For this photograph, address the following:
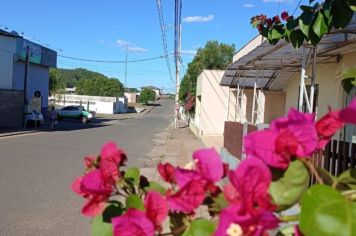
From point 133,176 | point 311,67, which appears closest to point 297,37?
point 133,176

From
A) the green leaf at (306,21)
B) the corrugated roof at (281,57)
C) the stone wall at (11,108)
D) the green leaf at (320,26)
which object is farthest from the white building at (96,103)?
the green leaf at (320,26)

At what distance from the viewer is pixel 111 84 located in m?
127

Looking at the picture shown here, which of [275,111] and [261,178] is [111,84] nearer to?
[275,111]

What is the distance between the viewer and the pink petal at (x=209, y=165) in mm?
1112

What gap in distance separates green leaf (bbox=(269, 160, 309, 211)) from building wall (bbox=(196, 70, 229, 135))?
33.1 metres

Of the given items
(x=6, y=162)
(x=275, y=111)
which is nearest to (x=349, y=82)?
(x=6, y=162)

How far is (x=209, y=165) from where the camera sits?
1.12 metres

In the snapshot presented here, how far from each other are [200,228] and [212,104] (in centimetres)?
3334

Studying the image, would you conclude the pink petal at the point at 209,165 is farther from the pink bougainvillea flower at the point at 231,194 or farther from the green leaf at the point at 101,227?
the green leaf at the point at 101,227

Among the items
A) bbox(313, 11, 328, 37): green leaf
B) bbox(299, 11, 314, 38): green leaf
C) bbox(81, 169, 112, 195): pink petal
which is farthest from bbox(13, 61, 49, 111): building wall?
bbox(81, 169, 112, 195): pink petal

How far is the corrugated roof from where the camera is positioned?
9.24 m

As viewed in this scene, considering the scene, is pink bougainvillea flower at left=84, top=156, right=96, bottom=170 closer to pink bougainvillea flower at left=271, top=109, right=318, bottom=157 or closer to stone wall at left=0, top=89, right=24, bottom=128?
pink bougainvillea flower at left=271, top=109, right=318, bottom=157

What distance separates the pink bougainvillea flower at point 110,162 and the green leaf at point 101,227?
0.41 feet

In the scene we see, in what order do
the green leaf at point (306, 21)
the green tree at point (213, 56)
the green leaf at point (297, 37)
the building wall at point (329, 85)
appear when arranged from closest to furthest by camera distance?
the green leaf at point (306, 21)
the green leaf at point (297, 37)
the building wall at point (329, 85)
the green tree at point (213, 56)
